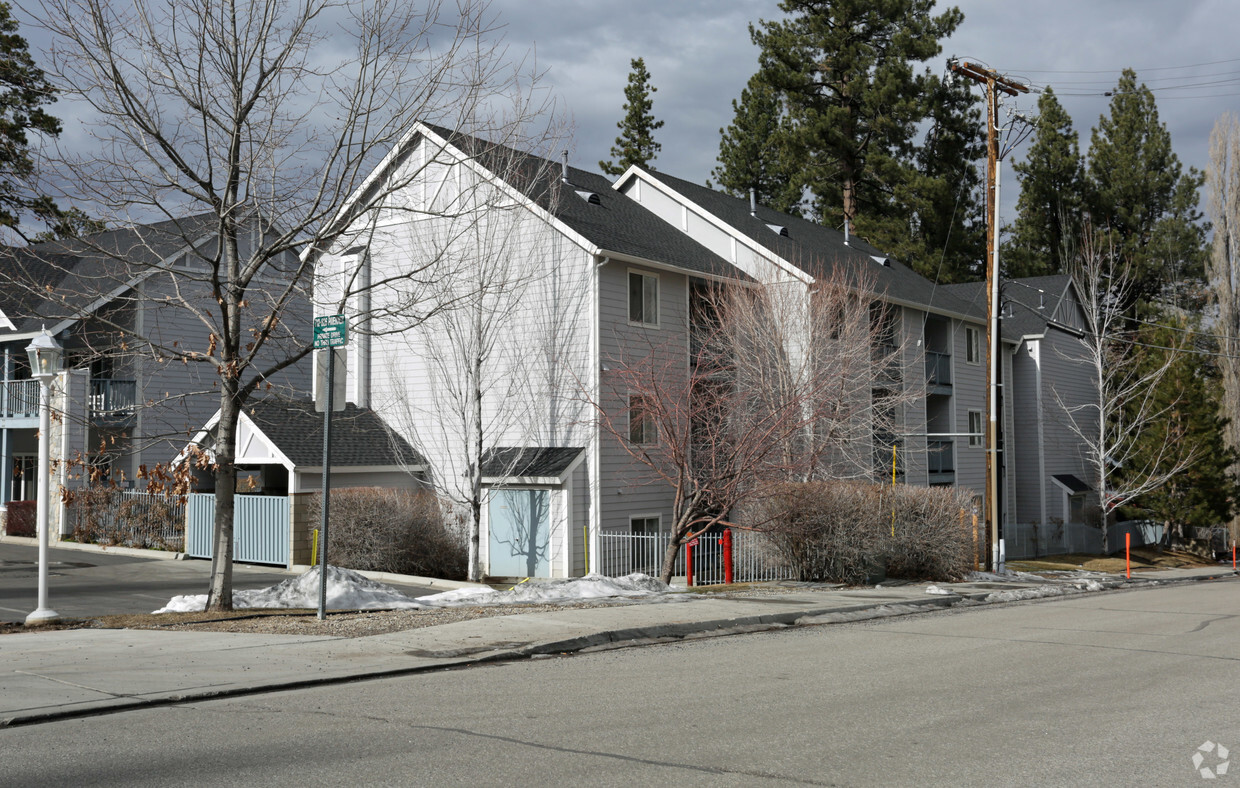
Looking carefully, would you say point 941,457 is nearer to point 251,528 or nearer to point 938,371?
point 938,371

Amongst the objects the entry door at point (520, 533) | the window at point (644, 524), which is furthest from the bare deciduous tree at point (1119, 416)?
the entry door at point (520, 533)

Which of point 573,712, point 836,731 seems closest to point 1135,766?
point 836,731

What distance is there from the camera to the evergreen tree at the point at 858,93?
5028 cm

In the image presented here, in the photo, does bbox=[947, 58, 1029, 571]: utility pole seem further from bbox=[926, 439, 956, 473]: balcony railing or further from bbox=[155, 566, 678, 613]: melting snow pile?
bbox=[155, 566, 678, 613]: melting snow pile

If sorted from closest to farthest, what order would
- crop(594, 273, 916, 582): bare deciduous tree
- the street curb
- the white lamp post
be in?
the white lamp post < crop(594, 273, 916, 582): bare deciduous tree < the street curb

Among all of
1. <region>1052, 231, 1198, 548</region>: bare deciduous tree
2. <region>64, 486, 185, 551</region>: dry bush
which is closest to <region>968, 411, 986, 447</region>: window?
<region>1052, 231, 1198, 548</region>: bare deciduous tree

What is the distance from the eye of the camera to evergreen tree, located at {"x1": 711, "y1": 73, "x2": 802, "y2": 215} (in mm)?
56031

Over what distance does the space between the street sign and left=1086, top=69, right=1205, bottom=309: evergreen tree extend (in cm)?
5085

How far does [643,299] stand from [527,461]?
16.2 ft

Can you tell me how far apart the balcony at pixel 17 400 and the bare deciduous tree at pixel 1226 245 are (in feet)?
148

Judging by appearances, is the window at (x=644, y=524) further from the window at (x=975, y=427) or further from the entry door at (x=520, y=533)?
the window at (x=975, y=427)

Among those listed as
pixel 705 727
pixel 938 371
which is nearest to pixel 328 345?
pixel 705 727

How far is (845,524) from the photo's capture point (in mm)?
20859

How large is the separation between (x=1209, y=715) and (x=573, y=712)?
16.2 ft
